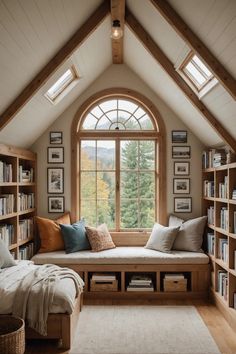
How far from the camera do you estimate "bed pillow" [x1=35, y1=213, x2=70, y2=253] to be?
5426 millimetres

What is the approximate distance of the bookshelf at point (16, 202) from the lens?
14.9 feet

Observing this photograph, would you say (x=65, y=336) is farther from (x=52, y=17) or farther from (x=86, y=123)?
(x=86, y=123)

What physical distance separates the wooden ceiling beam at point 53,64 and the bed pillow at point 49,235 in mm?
1878

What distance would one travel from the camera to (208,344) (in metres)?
3.59

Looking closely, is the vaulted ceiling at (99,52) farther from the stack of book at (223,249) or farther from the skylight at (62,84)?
the stack of book at (223,249)

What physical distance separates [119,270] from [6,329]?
→ 6.79 ft

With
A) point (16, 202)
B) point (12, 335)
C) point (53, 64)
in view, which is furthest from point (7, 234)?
point (53, 64)

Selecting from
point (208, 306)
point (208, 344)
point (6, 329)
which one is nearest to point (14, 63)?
point (6, 329)

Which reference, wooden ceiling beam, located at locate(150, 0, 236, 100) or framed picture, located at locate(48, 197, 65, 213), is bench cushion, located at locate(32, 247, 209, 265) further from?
wooden ceiling beam, located at locate(150, 0, 236, 100)

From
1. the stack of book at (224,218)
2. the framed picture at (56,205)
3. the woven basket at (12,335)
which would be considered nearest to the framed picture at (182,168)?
the stack of book at (224,218)

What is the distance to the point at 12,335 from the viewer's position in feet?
9.71

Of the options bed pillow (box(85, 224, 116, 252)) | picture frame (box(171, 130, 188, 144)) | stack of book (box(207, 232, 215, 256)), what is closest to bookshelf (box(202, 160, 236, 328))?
stack of book (box(207, 232, 215, 256))

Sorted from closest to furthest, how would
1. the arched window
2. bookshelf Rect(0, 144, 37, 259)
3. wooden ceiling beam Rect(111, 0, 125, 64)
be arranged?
wooden ceiling beam Rect(111, 0, 125, 64), bookshelf Rect(0, 144, 37, 259), the arched window

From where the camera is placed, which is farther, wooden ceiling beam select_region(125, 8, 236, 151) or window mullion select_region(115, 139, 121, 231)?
window mullion select_region(115, 139, 121, 231)
